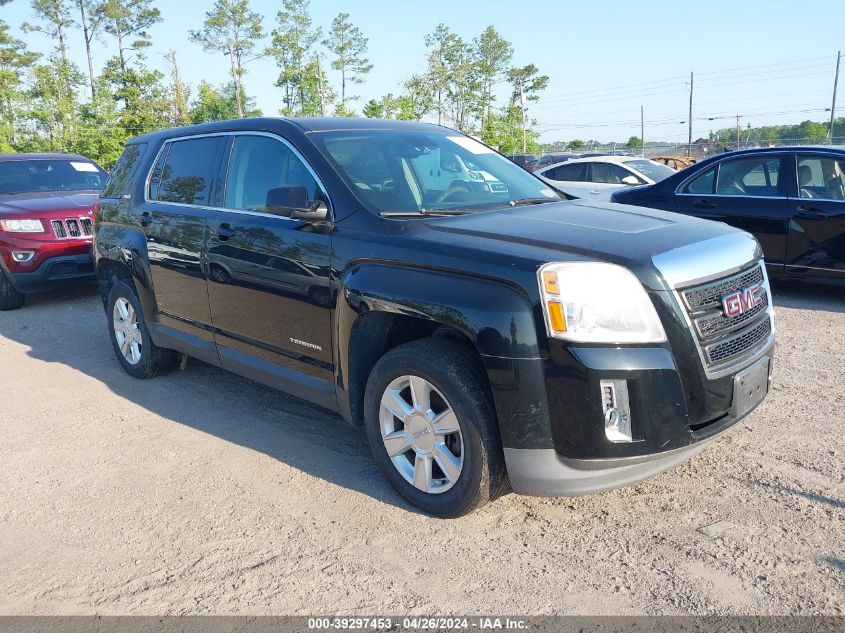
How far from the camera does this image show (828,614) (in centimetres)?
265

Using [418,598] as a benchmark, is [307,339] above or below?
above

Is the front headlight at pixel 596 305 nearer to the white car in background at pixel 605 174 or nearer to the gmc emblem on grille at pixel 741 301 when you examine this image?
the gmc emblem on grille at pixel 741 301

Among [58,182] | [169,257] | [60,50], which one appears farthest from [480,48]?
[169,257]

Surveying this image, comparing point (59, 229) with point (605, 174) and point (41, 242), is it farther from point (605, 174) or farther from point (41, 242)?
point (605, 174)

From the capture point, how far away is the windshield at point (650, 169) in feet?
43.0

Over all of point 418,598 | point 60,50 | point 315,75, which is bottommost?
point 418,598

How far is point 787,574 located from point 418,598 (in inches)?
57.6

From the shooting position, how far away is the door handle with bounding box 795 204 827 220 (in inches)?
284

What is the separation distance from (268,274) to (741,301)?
2488 mm

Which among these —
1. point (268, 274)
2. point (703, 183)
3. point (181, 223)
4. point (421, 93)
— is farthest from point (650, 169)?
point (421, 93)

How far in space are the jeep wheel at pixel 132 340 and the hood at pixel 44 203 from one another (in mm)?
3410

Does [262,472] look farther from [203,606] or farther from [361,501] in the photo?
[203,606]

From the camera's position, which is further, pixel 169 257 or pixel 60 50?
pixel 60 50

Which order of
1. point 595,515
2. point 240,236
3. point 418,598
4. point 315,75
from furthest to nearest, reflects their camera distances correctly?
point 315,75, point 240,236, point 595,515, point 418,598
